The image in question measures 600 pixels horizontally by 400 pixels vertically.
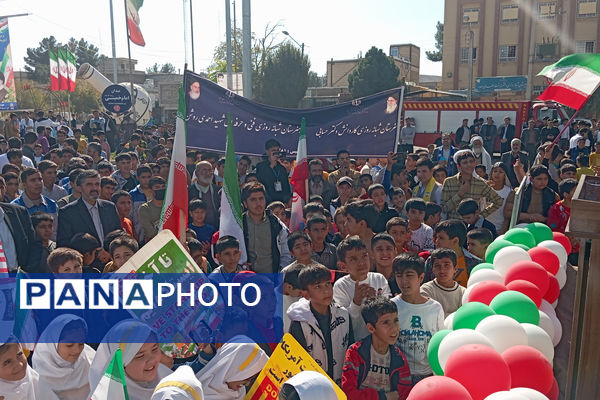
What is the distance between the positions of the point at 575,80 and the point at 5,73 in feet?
55.0

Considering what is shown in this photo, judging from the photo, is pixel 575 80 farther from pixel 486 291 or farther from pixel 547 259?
pixel 486 291

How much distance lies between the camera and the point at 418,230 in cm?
508

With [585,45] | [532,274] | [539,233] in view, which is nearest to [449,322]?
[532,274]

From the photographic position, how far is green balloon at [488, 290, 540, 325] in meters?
2.68

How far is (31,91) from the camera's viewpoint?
145 ft

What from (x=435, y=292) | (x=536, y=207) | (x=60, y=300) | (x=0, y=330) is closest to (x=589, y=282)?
(x=435, y=292)

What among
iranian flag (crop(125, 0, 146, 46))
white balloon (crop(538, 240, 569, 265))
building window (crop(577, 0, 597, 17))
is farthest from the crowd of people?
building window (crop(577, 0, 597, 17))

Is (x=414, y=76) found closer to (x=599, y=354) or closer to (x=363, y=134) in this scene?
(x=363, y=134)

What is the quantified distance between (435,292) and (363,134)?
511 centimetres

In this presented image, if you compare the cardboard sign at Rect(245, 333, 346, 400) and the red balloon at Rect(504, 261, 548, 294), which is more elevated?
the red balloon at Rect(504, 261, 548, 294)

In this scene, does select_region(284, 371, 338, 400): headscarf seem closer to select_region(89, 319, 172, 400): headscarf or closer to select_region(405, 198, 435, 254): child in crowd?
select_region(89, 319, 172, 400): headscarf

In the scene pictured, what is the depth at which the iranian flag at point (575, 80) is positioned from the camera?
17.8 feet

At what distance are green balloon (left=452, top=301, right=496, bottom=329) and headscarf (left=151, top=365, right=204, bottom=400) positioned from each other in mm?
1308

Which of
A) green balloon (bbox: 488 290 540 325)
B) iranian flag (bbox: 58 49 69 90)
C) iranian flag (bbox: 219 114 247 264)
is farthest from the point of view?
iranian flag (bbox: 58 49 69 90)
